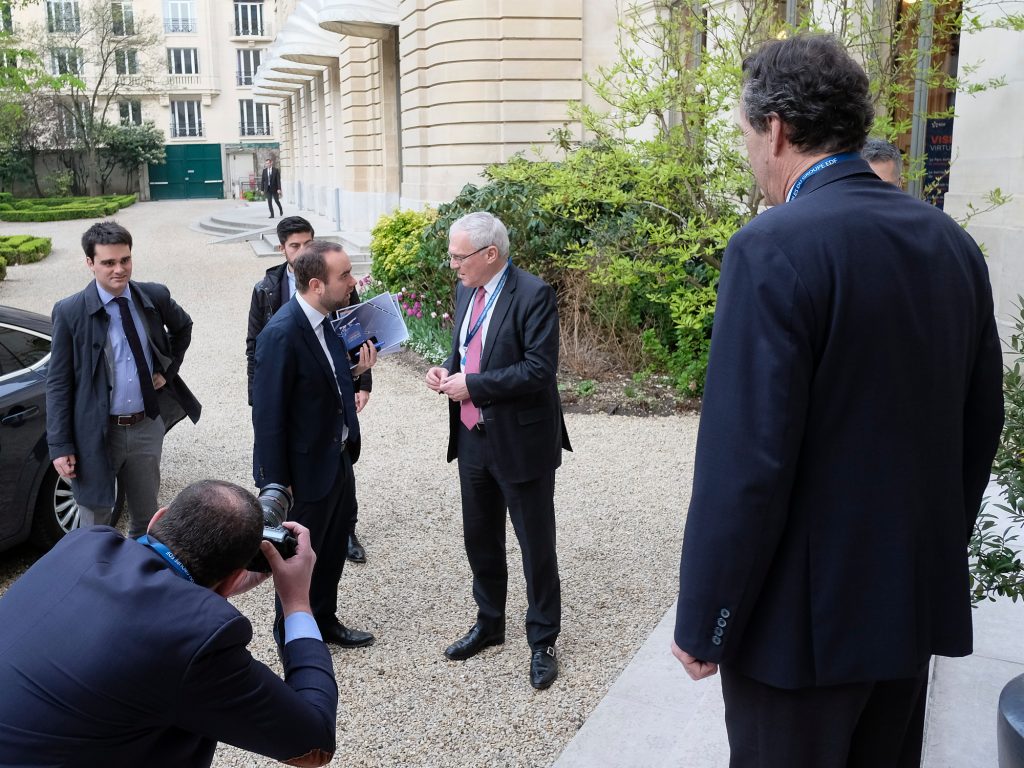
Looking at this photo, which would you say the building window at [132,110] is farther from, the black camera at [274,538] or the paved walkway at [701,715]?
the black camera at [274,538]

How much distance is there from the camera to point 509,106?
17562mm

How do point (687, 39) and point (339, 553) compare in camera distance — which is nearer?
point (339, 553)

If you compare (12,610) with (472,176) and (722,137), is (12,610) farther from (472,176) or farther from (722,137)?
(472,176)

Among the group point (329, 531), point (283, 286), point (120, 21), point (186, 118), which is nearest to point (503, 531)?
point (329, 531)

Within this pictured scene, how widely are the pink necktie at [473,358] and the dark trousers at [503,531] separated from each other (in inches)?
2.5

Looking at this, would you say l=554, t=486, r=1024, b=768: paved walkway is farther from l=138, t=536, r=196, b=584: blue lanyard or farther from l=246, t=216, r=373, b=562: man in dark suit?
l=246, t=216, r=373, b=562: man in dark suit

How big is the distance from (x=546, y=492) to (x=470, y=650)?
2.93 ft

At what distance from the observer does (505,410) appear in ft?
13.7

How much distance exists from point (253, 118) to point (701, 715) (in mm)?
65180

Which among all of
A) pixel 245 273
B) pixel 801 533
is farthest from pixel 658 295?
pixel 245 273

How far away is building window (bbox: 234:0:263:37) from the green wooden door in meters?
7.54

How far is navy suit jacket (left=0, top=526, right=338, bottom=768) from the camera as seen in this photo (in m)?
1.91

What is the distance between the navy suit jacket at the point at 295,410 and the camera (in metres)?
4.15

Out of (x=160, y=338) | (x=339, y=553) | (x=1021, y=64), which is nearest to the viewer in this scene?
(x=339, y=553)
